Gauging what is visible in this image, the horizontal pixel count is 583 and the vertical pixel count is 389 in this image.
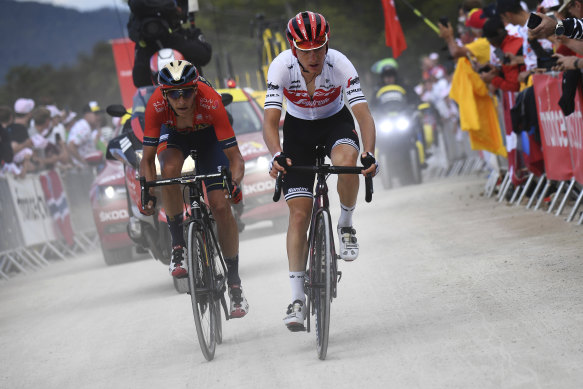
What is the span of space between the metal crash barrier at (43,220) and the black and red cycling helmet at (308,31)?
1138cm

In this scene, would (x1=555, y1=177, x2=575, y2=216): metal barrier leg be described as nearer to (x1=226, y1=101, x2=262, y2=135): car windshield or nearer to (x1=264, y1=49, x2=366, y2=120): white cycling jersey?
(x1=264, y1=49, x2=366, y2=120): white cycling jersey

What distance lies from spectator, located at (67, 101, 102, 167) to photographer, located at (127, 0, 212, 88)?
10.8m

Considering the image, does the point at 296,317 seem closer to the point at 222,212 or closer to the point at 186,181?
the point at 186,181

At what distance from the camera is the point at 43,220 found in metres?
19.4

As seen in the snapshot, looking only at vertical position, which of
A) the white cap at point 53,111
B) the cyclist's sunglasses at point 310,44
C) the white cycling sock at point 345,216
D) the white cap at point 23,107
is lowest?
the white cap at point 53,111

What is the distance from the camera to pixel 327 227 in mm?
6902

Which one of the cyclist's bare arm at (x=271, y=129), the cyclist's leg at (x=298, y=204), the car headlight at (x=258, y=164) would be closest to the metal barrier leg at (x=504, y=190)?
the car headlight at (x=258, y=164)

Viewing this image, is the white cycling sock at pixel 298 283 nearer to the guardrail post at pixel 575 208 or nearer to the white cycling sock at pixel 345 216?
the white cycling sock at pixel 345 216

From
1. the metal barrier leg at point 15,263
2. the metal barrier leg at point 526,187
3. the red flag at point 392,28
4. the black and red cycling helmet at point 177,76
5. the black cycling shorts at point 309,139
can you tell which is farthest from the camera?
the red flag at point 392,28

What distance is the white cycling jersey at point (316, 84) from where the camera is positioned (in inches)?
283

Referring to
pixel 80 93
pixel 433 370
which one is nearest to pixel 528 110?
pixel 433 370

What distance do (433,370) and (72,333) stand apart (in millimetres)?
4558

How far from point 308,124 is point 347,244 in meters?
0.86

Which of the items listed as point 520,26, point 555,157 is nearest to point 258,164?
point 520,26
